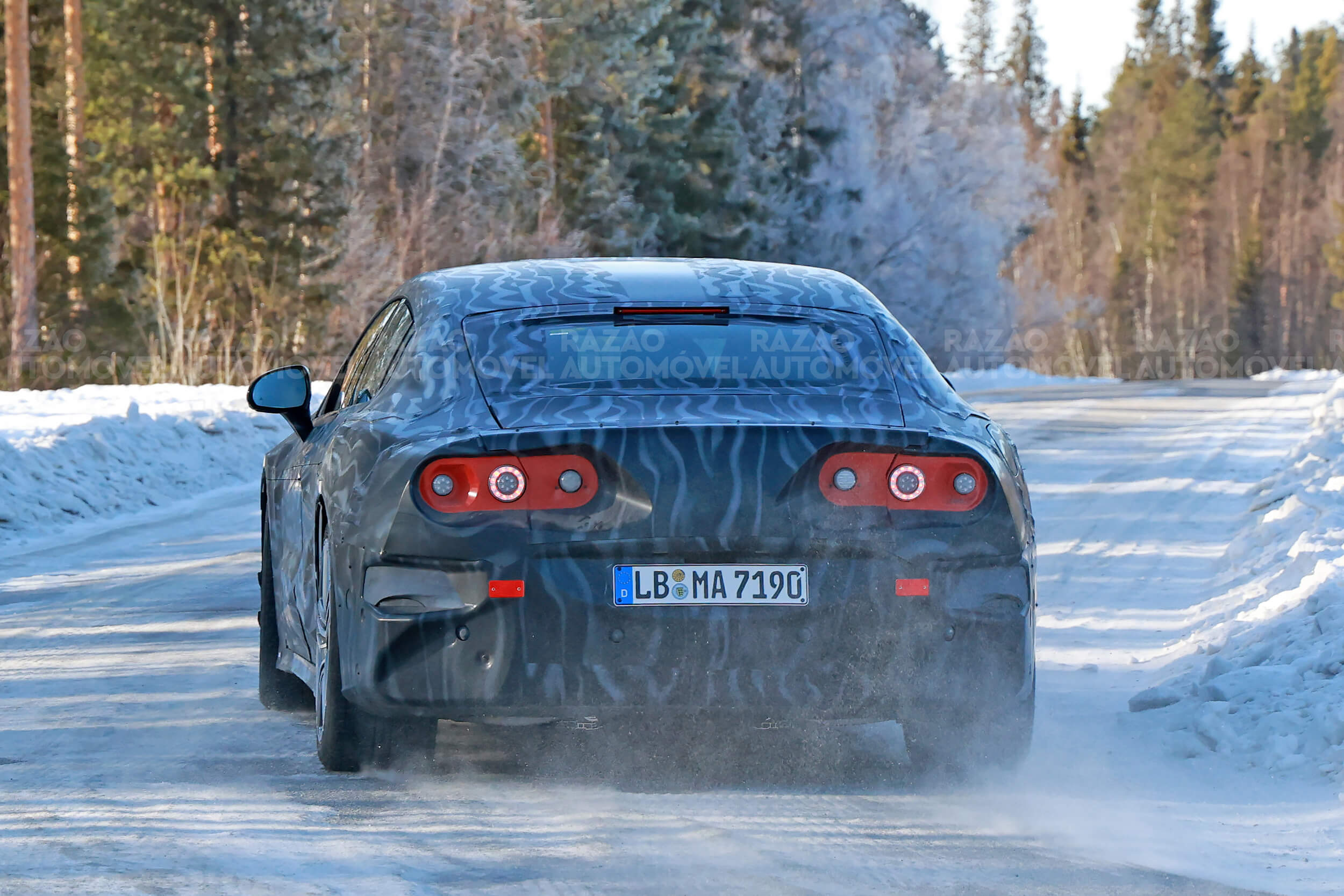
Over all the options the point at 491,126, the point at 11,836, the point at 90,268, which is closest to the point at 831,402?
the point at 11,836

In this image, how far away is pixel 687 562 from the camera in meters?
4.59

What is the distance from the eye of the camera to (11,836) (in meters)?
4.29

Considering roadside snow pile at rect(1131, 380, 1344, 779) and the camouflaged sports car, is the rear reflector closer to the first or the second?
the camouflaged sports car

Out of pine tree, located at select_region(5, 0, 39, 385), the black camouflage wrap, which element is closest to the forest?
pine tree, located at select_region(5, 0, 39, 385)

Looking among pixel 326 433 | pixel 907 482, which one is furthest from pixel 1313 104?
pixel 907 482

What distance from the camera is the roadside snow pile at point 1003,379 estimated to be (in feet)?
121

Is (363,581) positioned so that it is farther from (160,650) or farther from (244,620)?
(244,620)

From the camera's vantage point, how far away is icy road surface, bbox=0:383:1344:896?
13.2ft

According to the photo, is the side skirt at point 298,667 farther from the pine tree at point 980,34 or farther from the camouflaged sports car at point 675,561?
the pine tree at point 980,34

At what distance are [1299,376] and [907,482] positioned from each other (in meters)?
36.6

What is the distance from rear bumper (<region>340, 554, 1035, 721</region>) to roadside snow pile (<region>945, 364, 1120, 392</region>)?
99.5 ft

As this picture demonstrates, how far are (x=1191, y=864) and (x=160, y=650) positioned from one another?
4.36m

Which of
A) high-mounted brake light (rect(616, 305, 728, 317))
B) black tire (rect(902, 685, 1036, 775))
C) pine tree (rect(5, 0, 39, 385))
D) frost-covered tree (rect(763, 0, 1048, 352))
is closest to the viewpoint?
black tire (rect(902, 685, 1036, 775))

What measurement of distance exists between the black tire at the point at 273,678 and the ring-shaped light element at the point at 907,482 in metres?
2.31
